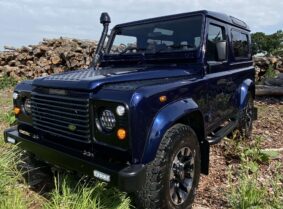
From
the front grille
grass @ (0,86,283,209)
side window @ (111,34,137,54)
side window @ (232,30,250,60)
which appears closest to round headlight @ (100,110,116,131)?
the front grille

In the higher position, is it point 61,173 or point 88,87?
point 88,87

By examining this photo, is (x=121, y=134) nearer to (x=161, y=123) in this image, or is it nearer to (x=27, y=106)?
(x=161, y=123)

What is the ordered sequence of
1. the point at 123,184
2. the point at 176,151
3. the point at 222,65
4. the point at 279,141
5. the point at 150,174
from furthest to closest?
the point at 279,141, the point at 222,65, the point at 176,151, the point at 150,174, the point at 123,184

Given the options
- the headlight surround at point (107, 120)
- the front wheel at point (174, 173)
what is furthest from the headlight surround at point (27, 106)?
the front wheel at point (174, 173)

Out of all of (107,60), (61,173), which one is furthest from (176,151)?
(107,60)

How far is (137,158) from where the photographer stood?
2926 millimetres

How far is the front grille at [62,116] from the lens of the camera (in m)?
3.07

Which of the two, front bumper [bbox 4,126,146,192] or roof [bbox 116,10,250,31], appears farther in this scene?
roof [bbox 116,10,250,31]

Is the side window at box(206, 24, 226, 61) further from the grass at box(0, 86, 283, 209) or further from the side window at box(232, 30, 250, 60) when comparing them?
the grass at box(0, 86, 283, 209)

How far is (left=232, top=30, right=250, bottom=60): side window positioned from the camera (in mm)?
5411

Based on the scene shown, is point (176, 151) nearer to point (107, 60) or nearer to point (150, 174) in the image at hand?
point (150, 174)

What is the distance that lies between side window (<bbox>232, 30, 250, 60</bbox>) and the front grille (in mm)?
3012

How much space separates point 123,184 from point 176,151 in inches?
26.9

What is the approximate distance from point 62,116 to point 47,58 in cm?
958
